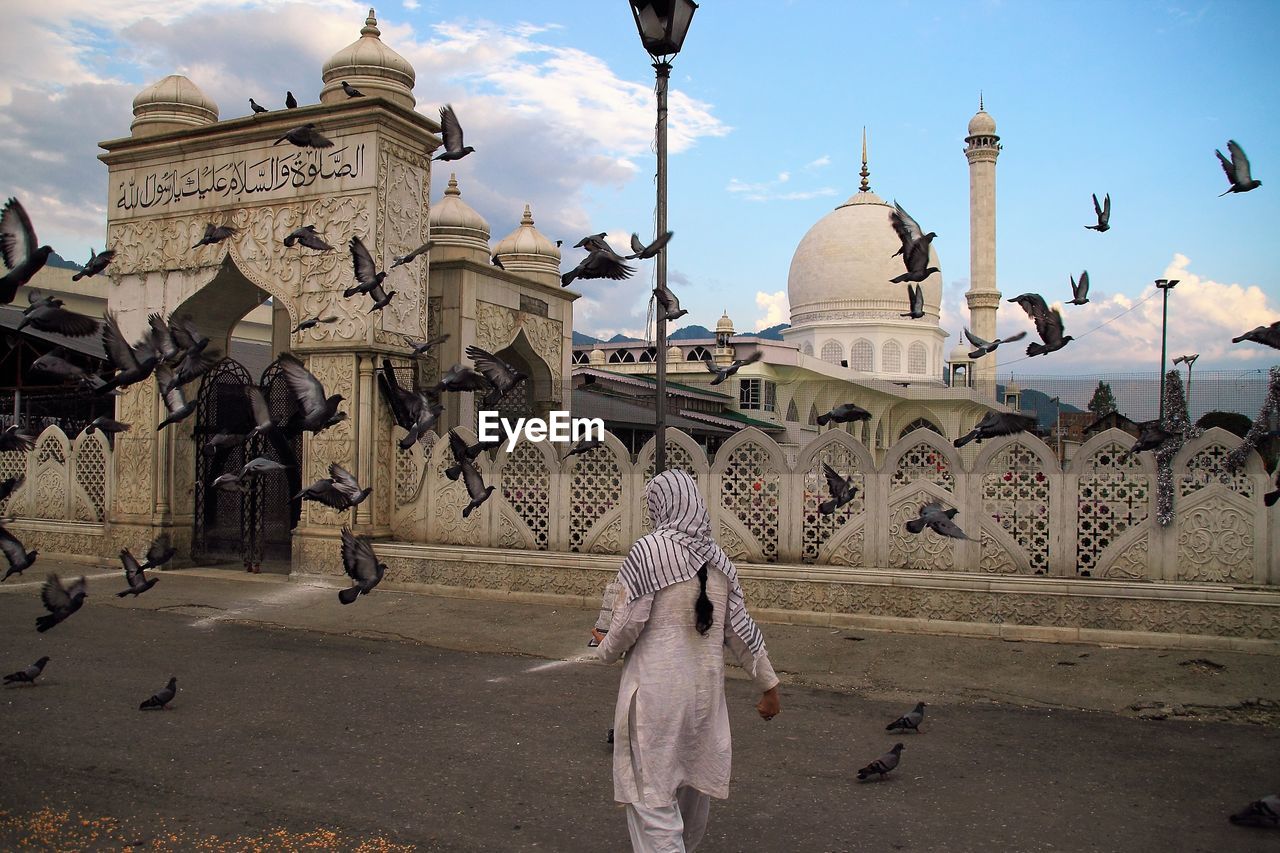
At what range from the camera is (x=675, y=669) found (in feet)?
11.6

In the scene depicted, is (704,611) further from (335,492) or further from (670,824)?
(335,492)

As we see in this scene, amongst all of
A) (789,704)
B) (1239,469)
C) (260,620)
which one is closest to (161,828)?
(789,704)

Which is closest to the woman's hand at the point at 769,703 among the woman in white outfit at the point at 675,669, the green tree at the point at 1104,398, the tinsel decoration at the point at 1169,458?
the woman in white outfit at the point at 675,669

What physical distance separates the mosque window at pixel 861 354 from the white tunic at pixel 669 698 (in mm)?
45615

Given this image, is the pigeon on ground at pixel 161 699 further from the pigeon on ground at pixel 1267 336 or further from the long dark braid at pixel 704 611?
the pigeon on ground at pixel 1267 336

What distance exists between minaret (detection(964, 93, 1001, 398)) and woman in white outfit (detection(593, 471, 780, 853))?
141 feet

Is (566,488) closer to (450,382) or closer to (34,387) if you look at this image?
(450,382)

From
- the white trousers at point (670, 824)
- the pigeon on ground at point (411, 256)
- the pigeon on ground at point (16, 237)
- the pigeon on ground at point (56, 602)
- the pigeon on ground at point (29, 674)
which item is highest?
the pigeon on ground at point (411, 256)

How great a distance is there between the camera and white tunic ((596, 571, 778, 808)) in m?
3.44

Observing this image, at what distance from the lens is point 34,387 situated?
16672mm

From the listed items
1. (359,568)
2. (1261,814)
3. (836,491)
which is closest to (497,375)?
(359,568)

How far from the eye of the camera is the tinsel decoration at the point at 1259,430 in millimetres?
7988

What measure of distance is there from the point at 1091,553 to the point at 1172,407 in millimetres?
1699

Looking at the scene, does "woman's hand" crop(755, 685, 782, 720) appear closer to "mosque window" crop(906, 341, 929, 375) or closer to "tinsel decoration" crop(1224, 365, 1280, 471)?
"tinsel decoration" crop(1224, 365, 1280, 471)
